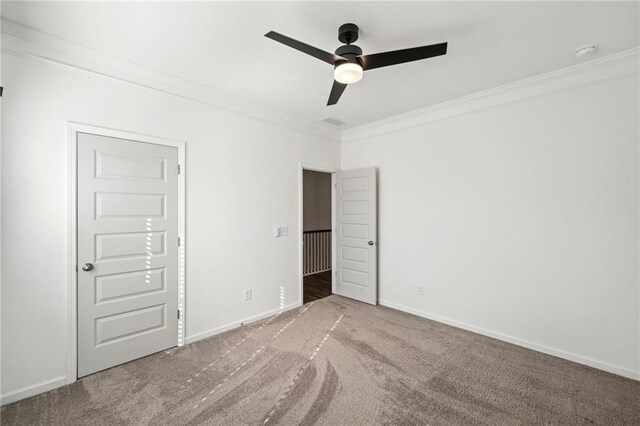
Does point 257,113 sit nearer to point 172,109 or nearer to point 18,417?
point 172,109

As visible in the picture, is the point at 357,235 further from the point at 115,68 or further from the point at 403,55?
the point at 115,68

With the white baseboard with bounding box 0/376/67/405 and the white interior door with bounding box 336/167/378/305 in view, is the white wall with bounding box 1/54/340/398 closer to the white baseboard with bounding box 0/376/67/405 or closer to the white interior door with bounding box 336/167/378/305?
the white baseboard with bounding box 0/376/67/405

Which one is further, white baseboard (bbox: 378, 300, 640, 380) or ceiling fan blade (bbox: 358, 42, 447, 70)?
white baseboard (bbox: 378, 300, 640, 380)

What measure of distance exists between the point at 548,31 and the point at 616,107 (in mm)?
1061

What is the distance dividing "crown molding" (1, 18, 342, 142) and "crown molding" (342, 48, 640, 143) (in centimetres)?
177

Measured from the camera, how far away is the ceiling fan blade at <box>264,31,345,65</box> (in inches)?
73.5

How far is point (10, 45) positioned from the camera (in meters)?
2.15

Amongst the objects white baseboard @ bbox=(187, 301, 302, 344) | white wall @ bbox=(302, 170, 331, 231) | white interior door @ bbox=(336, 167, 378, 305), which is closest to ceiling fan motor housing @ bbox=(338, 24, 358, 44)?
white interior door @ bbox=(336, 167, 378, 305)

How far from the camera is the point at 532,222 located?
302 centimetres

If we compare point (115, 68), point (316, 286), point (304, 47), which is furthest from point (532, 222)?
point (115, 68)

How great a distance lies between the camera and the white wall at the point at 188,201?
7.16 feet

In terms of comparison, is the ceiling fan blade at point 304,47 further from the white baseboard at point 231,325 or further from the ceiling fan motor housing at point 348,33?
the white baseboard at point 231,325

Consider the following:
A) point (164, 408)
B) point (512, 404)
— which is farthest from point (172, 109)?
point (512, 404)

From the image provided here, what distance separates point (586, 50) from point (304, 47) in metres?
2.36
